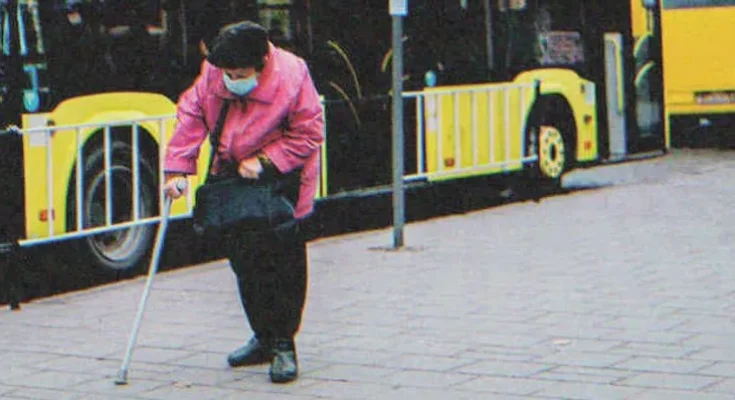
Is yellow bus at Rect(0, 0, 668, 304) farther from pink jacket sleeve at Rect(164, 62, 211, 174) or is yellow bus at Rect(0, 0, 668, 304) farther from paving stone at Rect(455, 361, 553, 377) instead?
A: paving stone at Rect(455, 361, 553, 377)

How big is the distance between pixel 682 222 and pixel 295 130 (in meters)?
6.56

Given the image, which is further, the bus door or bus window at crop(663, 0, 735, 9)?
bus window at crop(663, 0, 735, 9)

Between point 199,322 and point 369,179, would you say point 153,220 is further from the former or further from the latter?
point 369,179

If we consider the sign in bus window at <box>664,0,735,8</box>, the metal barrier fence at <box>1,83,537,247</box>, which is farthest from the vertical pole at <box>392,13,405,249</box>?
the sign in bus window at <box>664,0,735,8</box>

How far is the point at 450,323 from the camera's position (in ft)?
29.7

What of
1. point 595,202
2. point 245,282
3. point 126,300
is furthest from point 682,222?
point 245,282

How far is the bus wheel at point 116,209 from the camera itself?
449 inches

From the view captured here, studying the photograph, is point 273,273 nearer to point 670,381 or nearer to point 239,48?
point 239,48

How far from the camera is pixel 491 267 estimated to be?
11.2 meters

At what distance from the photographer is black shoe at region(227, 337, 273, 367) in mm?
7884

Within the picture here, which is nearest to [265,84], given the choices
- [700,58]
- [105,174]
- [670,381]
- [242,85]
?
[242,85]

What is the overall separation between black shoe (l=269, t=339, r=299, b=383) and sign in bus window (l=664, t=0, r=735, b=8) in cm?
1607

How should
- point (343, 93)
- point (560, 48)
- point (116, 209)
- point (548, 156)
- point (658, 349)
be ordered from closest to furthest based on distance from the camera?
point (658, 349) → point (116, 209) → point (343, 93) → point (548, 156) → point (560, 48)

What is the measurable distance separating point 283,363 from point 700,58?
52.9ft
